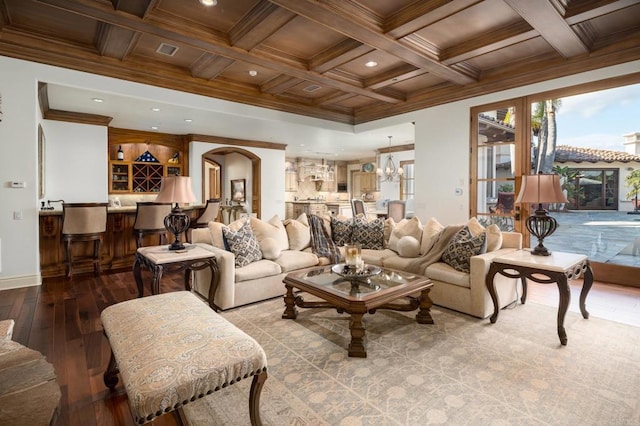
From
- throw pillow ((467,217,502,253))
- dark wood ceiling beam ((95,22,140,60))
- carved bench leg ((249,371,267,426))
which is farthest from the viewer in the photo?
dark wood ceiling beam ((95,22,140,60))

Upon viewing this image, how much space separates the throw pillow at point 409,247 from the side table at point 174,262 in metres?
2.09

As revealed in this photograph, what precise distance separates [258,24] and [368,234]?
2.74 meters

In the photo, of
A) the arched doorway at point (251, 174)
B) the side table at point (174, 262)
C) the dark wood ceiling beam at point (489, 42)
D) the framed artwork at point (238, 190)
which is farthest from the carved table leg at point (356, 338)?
the framed artwork at point (238, 190)

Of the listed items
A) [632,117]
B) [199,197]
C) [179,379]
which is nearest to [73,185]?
[199,197]

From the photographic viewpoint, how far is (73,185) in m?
6.39

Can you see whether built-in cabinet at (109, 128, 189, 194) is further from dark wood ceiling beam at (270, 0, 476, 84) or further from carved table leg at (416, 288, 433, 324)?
carved table leg at (416, 288, 433, 324)

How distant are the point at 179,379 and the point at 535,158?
517 cm

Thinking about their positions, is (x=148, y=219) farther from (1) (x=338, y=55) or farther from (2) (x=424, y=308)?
(2) (x=424, y=308)

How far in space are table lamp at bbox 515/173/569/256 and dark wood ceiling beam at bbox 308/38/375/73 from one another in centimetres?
231

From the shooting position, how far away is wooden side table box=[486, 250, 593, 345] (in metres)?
2.63

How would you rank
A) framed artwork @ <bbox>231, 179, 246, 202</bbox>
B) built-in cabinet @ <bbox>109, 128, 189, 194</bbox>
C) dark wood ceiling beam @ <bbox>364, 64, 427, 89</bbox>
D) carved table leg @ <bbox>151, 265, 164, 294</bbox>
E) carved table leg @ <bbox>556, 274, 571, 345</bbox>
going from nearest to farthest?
1. carved table leg @ <bbox>556, 274, 571, 345</bbox>
2. carved table leg @ <bbox>151, 265, 164, 294</bbox>
3. dark wood ceiling beam @ <bbox>364, 64, 427, 89</bbox>
4. built-in cabinet @ <bbox>109, 128, 189, 194</bbox>
5. framed artwork @ <bbox>231, 179, 246, 202</bbox>

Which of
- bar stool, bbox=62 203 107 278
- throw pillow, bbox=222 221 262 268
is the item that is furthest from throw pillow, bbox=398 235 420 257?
bar stool, bbox=62 203 107 278

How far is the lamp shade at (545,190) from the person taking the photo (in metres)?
3.03

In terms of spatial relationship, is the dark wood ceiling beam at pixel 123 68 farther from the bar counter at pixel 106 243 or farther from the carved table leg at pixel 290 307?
the carved table leg at pixel 290 307
